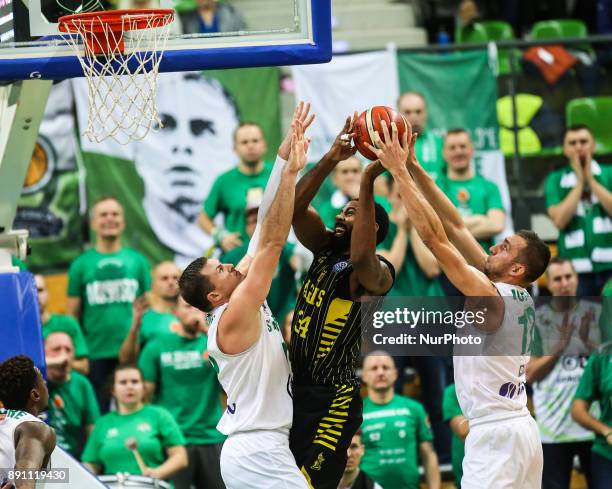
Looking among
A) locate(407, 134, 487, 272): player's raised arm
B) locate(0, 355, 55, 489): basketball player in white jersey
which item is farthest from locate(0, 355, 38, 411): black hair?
locate(407, 134, 487, 272): player's raised arm

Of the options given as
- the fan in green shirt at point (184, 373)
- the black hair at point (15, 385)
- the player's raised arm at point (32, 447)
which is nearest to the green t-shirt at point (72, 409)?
the fan in green shirt at point (184, 373)

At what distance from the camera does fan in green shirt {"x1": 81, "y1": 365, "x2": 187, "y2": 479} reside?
9719 millimetres

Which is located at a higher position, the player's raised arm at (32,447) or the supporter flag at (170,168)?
the supporter flag at (170,168)

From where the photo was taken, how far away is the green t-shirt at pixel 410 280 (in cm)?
1062

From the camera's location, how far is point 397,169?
6.89 metres

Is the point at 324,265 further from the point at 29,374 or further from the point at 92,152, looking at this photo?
the point at 92,152

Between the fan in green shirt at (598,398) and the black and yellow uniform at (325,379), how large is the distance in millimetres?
2963

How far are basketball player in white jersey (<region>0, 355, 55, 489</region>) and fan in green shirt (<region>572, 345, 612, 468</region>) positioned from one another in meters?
4.50

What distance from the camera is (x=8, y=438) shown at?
6.62 meters

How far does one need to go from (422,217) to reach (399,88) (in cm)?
510

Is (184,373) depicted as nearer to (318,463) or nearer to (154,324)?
(154,324)

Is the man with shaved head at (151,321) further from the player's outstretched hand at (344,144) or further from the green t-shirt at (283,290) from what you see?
the player's outstretched hand at (344,144)

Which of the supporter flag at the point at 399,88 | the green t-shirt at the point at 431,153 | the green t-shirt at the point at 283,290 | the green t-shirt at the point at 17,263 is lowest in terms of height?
the green t-shirt at the point at 283,290

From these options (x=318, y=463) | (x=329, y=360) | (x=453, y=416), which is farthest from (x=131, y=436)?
(x=329, y=360)
